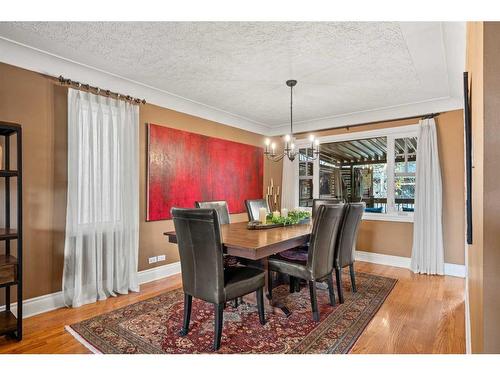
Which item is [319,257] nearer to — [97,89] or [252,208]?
[252,208]

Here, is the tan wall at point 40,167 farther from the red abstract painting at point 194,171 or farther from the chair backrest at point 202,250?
the chair backrest at point 202,250

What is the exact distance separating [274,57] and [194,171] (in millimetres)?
2080

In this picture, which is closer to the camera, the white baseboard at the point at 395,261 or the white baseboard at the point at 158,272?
the white baseboard at the point at 158,272

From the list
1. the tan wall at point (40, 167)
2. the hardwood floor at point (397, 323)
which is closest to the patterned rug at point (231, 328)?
the hardwood floor at point (397, 323)

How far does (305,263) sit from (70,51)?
9.66 ft

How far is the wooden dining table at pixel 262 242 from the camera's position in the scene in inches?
85.0

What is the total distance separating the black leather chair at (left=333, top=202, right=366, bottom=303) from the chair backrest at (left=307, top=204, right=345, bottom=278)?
9.5 inches

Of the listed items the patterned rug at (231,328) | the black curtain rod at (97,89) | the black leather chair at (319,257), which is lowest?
the patterned rug at (231,328)

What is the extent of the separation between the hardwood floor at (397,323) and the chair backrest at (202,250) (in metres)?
0.91

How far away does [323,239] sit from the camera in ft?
8.51

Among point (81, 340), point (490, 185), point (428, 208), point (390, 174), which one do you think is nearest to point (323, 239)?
point (490, 185)

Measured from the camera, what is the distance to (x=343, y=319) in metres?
2.54
